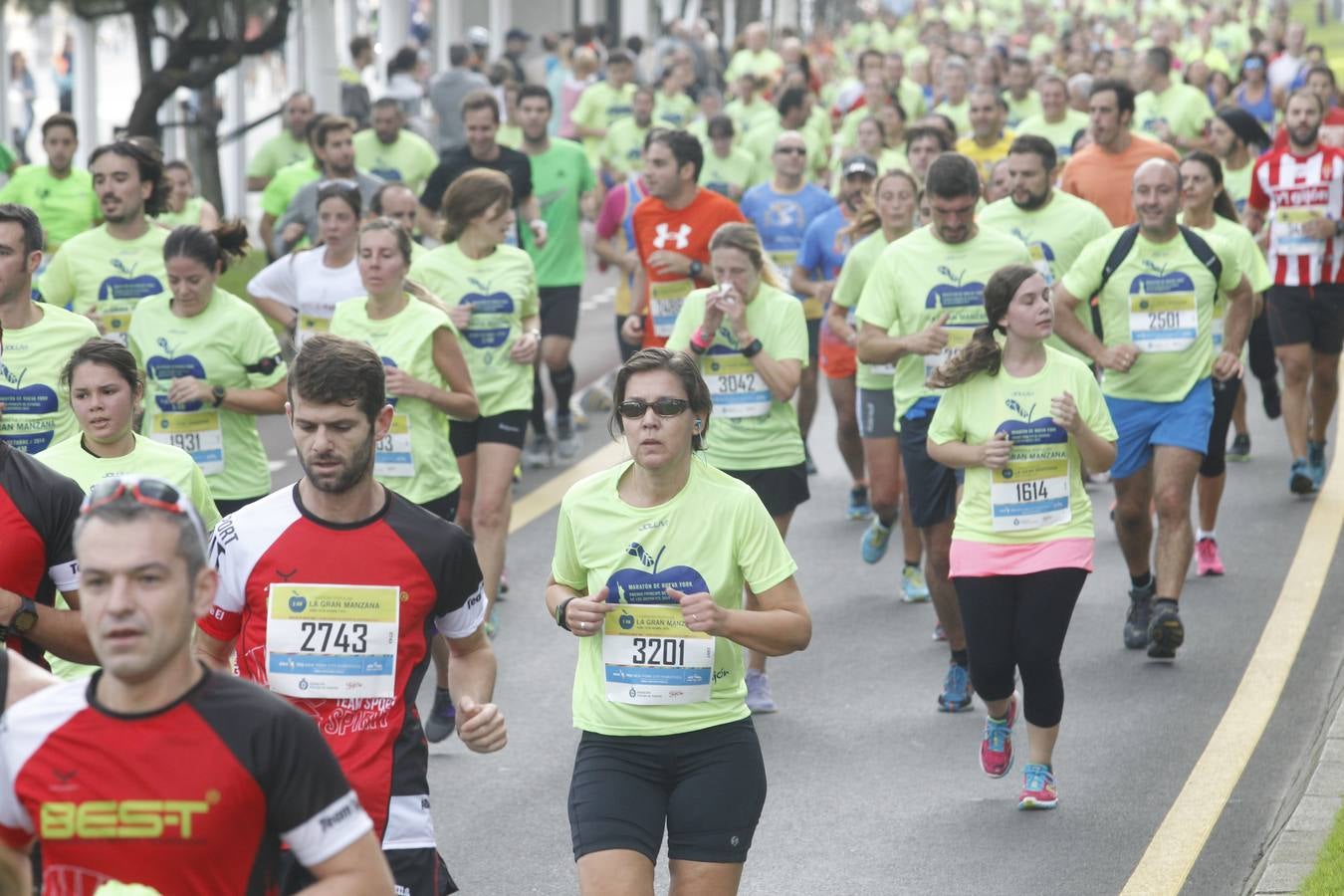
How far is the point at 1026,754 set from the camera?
820 cm

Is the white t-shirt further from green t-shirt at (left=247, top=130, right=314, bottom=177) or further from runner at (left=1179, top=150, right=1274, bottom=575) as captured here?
green t-shirt at (left=247, top=130, right=314, bottom=177)

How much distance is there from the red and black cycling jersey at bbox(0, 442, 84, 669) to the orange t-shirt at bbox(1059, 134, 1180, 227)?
8.32 meters

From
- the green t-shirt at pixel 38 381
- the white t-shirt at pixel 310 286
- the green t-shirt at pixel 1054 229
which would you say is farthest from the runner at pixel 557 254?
the green t-shirt at pixel 38 381

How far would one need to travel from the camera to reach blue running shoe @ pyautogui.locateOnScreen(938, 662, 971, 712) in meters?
8.83

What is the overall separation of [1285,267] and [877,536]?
3.31m

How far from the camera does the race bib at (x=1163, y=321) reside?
9.69m

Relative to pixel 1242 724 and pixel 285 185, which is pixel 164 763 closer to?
pixel 1242 724

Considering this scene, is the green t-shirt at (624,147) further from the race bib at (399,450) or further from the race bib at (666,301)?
the race bib at (399,450)

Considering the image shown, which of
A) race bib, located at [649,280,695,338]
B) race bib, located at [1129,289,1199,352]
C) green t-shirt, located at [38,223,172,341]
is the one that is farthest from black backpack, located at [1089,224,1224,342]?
green t-shirt, located at [38,223,172,341]

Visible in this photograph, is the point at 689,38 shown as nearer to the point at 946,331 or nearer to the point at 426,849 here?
the point at 946,331

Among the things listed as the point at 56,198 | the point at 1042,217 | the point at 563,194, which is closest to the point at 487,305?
the point at 1042,217

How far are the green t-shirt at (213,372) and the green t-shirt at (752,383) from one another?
1.63 meters

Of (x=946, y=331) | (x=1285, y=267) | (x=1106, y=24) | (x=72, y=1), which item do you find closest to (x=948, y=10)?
(x=1106, y=24)

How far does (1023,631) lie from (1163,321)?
2.66 m
